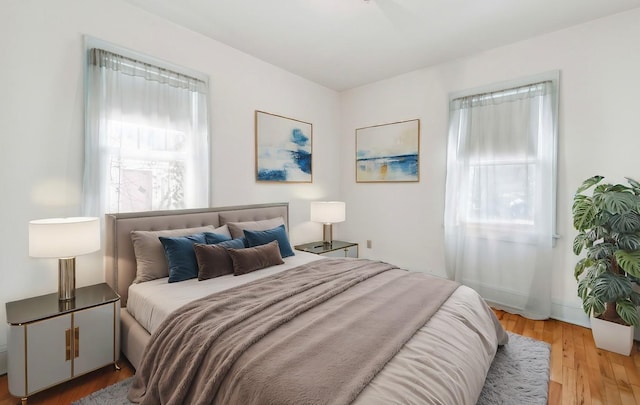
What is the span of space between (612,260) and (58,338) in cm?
401

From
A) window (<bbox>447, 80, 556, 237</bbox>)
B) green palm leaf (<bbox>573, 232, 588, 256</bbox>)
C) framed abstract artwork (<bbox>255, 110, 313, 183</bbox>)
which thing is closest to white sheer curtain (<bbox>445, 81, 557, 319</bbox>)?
window (<bbox>447, 80, 556, 237</bbox>)

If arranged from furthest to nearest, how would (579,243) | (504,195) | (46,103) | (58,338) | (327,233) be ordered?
(327,233) < (504,195) < (579,243) < (46,103) < (58,338)

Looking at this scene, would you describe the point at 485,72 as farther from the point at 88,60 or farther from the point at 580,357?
the point at 88,60

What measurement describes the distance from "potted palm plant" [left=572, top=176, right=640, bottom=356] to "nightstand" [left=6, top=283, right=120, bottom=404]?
11.6ft

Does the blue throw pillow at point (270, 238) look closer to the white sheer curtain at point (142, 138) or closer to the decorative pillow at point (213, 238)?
the decorative pillow at point (213, 238)

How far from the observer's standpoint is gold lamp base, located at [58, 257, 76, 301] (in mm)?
1970

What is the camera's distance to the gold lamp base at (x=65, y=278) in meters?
1.97

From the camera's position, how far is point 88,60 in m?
2.27

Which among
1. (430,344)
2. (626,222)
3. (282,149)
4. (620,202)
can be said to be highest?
(282,149)

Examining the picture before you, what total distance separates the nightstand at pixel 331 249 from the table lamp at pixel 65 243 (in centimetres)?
213

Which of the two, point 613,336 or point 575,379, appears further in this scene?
point 613,336

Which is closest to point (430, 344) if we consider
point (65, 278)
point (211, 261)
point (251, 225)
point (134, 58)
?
point (211, 261)

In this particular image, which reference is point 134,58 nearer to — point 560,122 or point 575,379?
point 560,122

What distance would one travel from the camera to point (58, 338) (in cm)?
181
